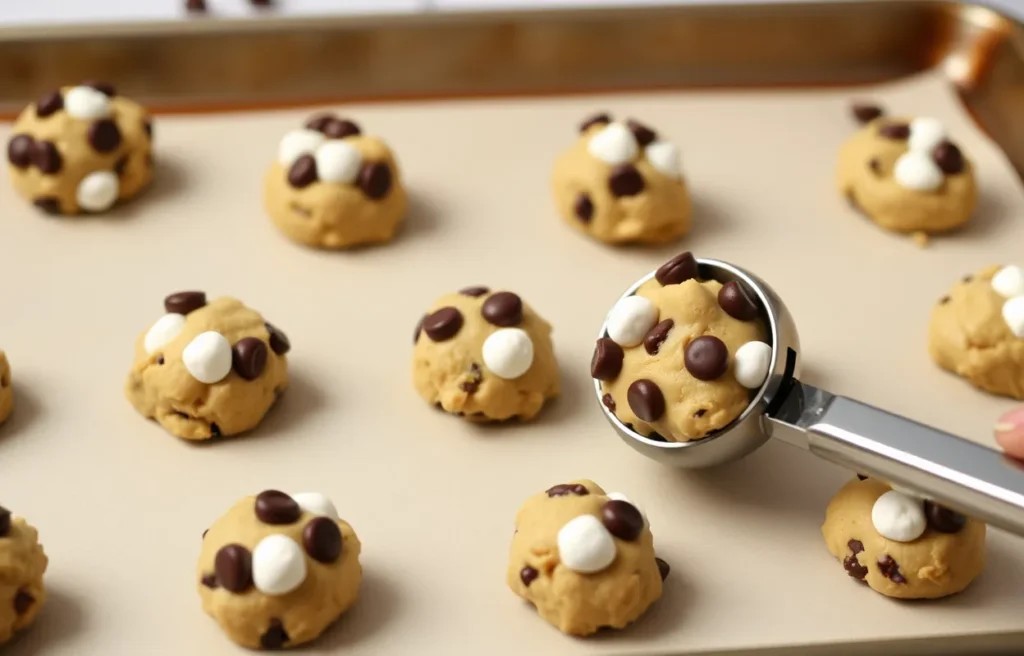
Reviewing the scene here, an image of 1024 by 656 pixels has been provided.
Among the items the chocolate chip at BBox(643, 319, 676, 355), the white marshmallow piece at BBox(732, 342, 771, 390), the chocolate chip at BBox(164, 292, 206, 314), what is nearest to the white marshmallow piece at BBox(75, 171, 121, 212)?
the chocolate chip at BBox(164, 292, 206, 314)

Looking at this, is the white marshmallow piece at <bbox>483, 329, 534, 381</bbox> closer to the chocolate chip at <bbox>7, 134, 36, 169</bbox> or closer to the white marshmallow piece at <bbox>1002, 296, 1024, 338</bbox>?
the white marshmallow piece at <bbox>1002, 296, 1024, 338</bbox>

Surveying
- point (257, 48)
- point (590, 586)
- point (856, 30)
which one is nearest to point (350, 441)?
point (590, 586)

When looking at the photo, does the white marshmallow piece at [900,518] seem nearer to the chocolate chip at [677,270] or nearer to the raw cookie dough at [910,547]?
the raw cookie dough at [910,547]

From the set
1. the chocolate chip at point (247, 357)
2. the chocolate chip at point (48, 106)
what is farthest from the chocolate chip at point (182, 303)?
the chocolate chip at point (48, 106)

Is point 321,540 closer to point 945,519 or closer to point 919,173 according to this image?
point 945,519

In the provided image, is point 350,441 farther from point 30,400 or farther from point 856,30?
point 856,30
